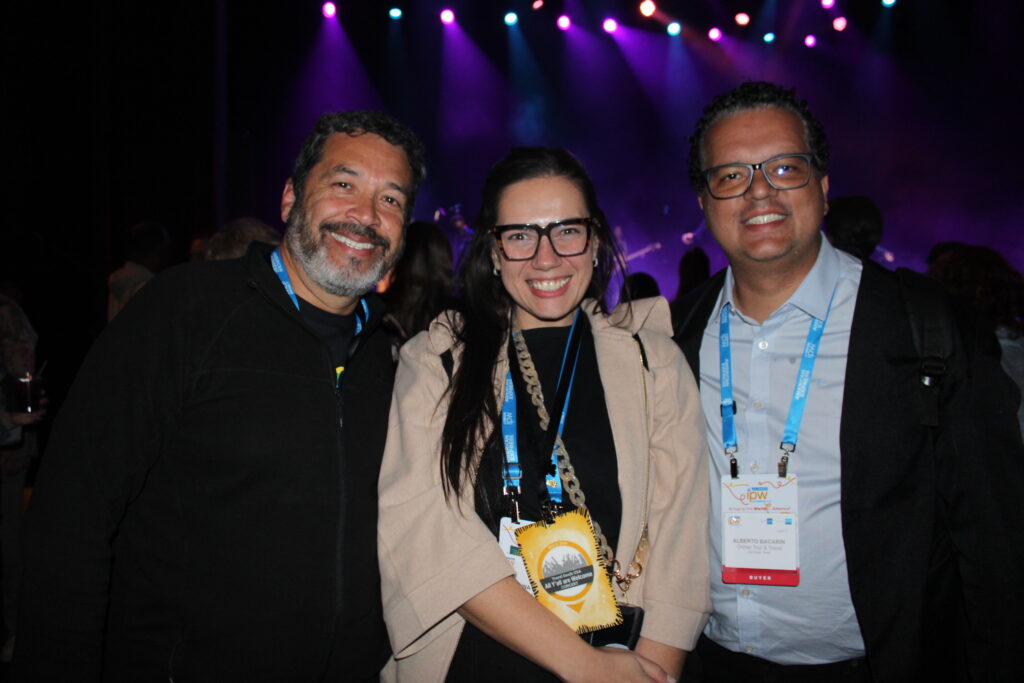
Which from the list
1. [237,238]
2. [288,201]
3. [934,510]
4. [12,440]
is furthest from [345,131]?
[12,440]

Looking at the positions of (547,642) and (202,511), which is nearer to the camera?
(547,642)

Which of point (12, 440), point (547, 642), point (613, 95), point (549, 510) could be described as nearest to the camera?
point (547, 642)

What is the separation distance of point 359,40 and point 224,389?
10547 millimetres

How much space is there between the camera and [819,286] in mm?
1973

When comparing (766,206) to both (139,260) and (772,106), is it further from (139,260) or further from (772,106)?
(139,260)

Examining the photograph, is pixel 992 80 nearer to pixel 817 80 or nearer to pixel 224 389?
pixel 817 80

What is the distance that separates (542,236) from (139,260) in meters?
3.79

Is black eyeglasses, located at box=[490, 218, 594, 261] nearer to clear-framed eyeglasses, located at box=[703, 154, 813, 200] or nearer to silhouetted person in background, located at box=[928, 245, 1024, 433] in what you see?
clear-framed eyeglasses, located at box=[703, 154, 813, 200]

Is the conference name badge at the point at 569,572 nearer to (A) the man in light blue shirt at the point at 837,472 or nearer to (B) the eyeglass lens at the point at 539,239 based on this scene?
(A) the man in light blue shirt at the point at 837,472

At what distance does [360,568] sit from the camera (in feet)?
5.74

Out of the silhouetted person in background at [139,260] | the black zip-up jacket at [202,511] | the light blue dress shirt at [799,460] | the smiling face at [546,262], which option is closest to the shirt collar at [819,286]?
the light blue dress shirt at [799,460]

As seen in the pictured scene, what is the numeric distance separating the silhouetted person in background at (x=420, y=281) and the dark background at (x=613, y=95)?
184 inches

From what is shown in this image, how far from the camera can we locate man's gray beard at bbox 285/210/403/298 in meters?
1.89

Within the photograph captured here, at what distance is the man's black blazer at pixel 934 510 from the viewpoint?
1.74 m
